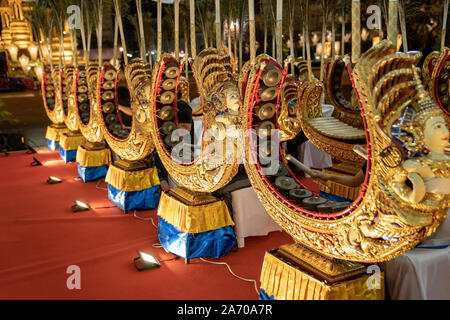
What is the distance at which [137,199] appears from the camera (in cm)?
351

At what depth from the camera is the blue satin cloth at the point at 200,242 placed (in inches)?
99.7

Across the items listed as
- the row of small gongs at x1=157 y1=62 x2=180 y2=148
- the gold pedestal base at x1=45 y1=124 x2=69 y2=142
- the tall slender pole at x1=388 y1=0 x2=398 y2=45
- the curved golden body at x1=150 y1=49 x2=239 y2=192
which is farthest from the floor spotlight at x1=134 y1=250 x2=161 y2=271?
the gold pedestal base at x1=45 y1=124 x2=69 y2=142

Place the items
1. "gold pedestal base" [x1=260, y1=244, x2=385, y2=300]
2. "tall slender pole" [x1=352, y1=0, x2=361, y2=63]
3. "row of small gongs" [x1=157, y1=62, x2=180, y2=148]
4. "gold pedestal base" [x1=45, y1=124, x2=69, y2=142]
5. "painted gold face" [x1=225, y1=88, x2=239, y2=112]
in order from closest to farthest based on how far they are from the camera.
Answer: "tall slender pole" [x1=352, y1=0, x2=361, y2=63]
"gold pedestal base" [x1=260, y1=244, x2=385, y2=300]
"painted gold face" [x1=225, y1=88, x2=239, y2=112]
"row of small gongs" [x1=157, y1=62, x2=180, y2=148]
"gold pedestal base" [x1=45, y1=124, x2=69, y2=142]

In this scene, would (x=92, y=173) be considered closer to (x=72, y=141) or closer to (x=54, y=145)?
(x=72, y=141)

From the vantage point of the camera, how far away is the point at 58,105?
19.5ft

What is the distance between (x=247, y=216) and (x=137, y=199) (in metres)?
1.21

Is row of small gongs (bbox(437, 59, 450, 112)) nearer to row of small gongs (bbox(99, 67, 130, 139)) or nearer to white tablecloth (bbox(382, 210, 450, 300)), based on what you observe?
white tablecloth (bbox(382, 210, 450, 300))

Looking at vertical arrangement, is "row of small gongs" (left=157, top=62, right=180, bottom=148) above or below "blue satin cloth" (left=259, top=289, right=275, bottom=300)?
above

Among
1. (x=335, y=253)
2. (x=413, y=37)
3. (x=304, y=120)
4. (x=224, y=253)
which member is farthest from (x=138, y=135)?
(x=413, y=37)

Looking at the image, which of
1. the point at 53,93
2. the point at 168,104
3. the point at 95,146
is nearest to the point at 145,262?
the point at 168,104

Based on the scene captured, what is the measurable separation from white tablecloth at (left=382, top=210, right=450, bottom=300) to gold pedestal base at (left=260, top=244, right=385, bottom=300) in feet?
0.25

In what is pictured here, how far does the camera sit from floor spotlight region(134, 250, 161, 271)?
2.44 meters

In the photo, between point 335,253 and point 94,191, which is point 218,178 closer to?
point 335,253

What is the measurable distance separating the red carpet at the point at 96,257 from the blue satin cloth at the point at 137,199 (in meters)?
0.07
